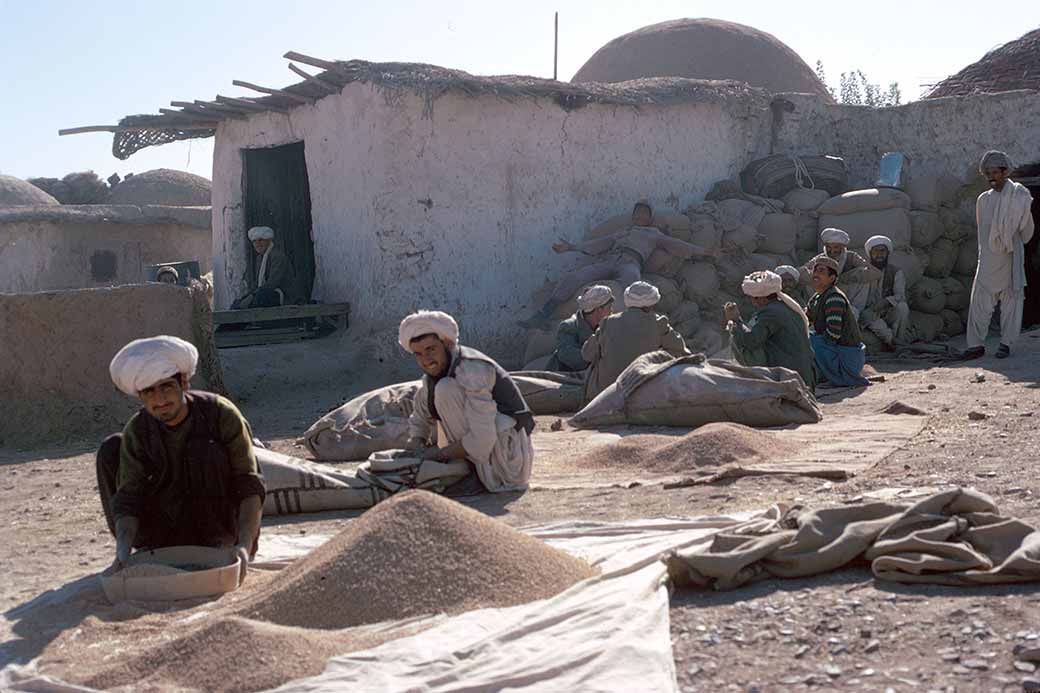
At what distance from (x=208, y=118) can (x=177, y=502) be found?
29.4 feet

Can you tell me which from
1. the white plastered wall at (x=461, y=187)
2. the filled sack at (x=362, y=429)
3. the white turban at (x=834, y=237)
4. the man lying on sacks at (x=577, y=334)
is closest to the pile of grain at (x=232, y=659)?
the filled sack at (x=362, y=429)

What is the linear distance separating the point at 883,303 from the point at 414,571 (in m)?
8.28

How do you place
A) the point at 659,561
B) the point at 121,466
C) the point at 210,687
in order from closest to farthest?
A: the point at 210,687 < the point at 659,561 < the point at 121,466

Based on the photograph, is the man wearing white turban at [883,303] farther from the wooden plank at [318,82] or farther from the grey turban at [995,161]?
the wooden plank at [318,82]

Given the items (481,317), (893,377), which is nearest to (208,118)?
(481,317)

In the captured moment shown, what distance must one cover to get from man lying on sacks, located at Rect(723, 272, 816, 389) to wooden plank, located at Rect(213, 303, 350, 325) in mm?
4296

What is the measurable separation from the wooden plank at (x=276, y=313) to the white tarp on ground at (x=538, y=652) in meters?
7.34

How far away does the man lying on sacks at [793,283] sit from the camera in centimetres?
973

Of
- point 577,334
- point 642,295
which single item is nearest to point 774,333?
point 642,295

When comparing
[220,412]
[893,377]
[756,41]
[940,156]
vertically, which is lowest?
[893,377]

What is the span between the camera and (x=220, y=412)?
406 cm

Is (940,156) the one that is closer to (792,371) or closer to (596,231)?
(596,231)

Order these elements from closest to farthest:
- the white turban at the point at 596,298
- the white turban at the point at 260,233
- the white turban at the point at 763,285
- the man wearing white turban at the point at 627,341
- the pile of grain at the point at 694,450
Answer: the pile of grain at the point at 694,450 < the white turban at the point at 763,285 < the man wearing white turban at the point at 627,341 < the white turban at the point at 596,298 < the white turban at the point at 260,233

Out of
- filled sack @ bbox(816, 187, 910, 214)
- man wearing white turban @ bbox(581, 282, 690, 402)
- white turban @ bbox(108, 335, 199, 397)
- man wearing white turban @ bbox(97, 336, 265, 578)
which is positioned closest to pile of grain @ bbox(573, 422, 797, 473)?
man wearing white turban @ bbox(581, 282, 690, 402)
